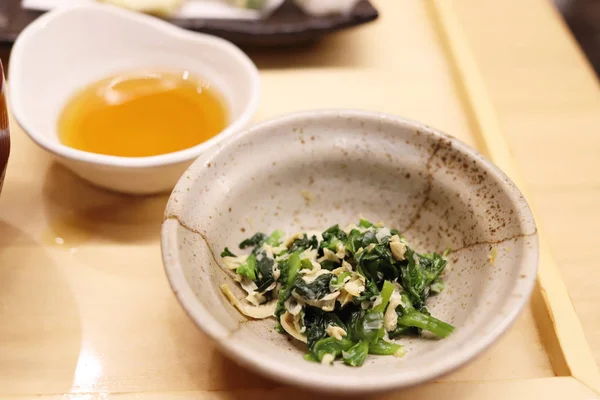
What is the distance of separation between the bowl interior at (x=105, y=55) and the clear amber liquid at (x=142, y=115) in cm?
3

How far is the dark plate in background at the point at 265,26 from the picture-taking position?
1.77 m

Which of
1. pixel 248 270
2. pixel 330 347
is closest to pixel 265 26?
pixel 248 270

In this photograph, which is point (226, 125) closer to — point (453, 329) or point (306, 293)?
point (306, 293)

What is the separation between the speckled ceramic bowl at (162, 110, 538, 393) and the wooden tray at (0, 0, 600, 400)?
9 cm

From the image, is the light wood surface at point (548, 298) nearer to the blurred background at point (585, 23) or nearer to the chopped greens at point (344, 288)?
the chopped greens at point (344, 288)

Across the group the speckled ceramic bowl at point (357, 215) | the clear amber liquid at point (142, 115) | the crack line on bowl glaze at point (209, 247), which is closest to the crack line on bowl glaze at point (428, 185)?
the speckled ceramic bowl at point (357, 215)

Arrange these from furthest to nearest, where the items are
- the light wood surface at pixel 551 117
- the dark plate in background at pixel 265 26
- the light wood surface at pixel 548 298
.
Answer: the dark plate in background at pixel 265 26 < the light wood surface at pixel 551 117 < the light wood surface at pixel 548 298

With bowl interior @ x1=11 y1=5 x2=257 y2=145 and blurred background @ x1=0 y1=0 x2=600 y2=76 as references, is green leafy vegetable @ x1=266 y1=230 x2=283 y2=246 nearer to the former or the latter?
bowl interior @ x1=11 y1=5 x2=257 y2=145

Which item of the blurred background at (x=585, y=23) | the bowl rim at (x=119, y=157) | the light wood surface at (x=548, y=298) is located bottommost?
the blurred background at (x=585, y=23)

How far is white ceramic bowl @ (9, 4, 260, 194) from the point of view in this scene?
1257 millimetres

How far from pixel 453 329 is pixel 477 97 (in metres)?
0.96

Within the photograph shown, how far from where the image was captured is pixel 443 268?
3.69 feet

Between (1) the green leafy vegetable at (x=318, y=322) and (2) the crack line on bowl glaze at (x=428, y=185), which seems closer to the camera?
(1) the green leafy vegetable at (x=318, y=322)

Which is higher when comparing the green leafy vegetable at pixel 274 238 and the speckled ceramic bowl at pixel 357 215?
the speckled ceramic bowl at pixel 357 215
